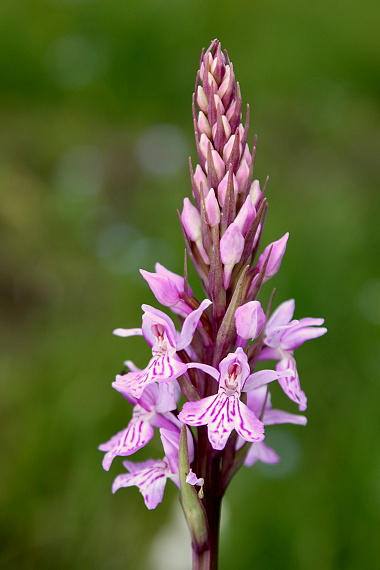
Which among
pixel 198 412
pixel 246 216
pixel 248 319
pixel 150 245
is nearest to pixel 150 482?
pixel 198 412

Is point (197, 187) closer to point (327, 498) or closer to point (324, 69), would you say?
point (327, 498)

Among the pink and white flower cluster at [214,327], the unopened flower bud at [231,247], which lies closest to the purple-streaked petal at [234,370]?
the pink and white flower cluster at [214,327]

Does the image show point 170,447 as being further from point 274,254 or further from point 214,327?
point 274,254

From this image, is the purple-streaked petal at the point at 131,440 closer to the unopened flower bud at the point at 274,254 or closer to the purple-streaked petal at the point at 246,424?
the purple-streaked petal at the point at 246,424

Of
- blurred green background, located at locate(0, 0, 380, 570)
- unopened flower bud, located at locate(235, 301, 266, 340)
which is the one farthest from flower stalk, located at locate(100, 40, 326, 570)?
blurred green background, located at locate(0, 0, 380, 570)

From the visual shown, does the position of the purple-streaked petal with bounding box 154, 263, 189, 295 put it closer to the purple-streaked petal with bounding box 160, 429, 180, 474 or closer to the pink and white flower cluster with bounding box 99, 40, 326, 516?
the pink and white flower cluster with bounding box 99, 40, 326, 516

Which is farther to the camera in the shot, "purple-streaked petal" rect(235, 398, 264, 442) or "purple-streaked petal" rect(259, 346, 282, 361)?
"purple-streaked petal" rect(259, 346, 282, 361)

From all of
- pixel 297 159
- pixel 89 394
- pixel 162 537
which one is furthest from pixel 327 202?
pixel 162 537
